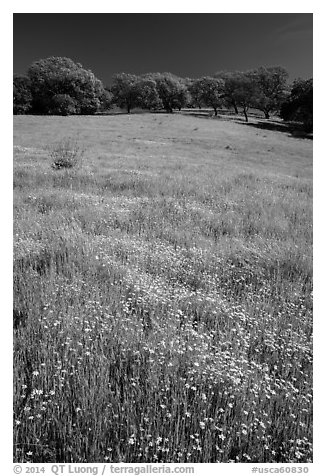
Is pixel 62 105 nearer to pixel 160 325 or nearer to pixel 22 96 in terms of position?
pixel 22 96

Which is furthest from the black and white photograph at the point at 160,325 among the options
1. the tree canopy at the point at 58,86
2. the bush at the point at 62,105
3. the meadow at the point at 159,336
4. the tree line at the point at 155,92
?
the tree line at the point at 155,92

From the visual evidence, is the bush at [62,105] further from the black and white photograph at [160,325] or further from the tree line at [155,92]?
the black and white photograph at [160,325]

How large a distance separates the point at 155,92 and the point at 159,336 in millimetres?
76908

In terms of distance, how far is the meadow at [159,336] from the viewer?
268cm

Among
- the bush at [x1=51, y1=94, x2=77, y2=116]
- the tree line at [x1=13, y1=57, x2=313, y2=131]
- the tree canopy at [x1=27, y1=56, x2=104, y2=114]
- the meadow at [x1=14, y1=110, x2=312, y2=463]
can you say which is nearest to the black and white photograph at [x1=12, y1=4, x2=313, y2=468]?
the meadow at [x1=14, y1=110, x2=312, y2=463]

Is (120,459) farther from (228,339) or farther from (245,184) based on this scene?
(245,184)

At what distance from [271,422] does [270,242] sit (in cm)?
462

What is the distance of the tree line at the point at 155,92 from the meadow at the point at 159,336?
58.6 meters

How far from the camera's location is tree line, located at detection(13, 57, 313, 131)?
191 feet

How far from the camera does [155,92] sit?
72938 millimetres

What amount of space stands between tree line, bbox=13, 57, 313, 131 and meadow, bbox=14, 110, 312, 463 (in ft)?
192
